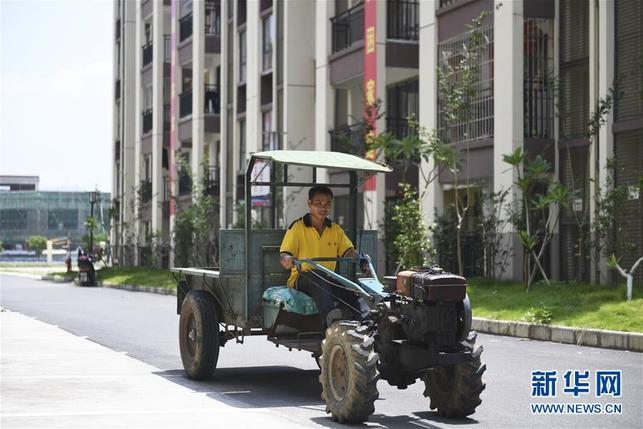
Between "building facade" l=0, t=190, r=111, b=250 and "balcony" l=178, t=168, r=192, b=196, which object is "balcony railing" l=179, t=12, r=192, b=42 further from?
"building facade" l=0, t=190, r=111, b=250

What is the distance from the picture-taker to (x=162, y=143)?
57.0 metres

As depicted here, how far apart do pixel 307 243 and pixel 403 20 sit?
22800 millimetres

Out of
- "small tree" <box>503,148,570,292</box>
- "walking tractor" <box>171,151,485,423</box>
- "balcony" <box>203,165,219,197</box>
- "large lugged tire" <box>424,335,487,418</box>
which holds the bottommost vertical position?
"large lugged tire" <box>424,335,487,418</box>

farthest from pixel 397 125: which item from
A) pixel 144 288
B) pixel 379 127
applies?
pixel 144 288

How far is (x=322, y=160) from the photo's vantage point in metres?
10.8

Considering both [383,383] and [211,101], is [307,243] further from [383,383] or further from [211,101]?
[211,101]

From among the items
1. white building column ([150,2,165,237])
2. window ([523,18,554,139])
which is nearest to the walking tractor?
window ([523,18,554,139])

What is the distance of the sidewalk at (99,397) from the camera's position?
912cm

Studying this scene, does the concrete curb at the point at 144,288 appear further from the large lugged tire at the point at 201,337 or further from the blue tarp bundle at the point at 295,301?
the blue tarp bundle at the point at 295,301

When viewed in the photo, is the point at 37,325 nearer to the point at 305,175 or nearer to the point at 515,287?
the point at 515,287

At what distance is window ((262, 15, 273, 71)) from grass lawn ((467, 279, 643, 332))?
20231mm

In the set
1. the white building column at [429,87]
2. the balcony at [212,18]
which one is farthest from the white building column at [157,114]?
the white building column at [429,87]

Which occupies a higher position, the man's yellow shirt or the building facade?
the building facade

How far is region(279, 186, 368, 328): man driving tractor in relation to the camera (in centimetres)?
1033
